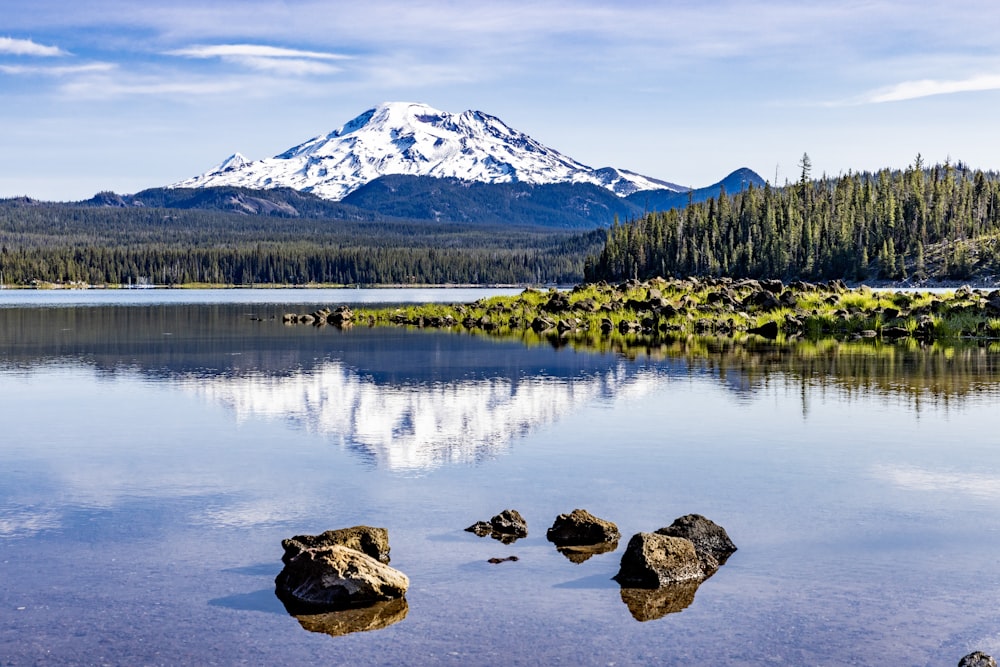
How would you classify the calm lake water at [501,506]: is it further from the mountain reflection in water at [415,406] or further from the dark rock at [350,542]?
the dark rock at [350,542]

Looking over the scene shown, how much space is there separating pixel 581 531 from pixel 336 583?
4380 mm

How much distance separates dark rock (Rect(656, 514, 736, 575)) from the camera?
1655 cm

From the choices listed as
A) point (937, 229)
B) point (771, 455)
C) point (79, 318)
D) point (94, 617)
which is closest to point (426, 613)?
point (94, 617)

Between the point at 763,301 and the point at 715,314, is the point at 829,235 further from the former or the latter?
the point at 715,314

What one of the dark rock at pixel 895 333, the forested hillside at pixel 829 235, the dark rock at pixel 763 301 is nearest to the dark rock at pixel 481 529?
the dark rock at pixel 895 333

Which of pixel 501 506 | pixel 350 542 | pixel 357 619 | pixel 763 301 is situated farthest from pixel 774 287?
pixel 357 619

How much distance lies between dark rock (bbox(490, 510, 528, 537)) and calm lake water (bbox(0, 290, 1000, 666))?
11.5 inches

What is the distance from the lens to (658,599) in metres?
14.9

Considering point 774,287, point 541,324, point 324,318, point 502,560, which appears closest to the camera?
point 502,560

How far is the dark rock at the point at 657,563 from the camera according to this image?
50.7ft

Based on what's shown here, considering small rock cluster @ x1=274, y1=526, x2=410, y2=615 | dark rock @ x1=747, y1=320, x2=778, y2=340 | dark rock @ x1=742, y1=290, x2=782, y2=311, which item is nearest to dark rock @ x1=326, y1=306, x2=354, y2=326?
dark rock @ x1=742, y1=290, x2=782, y2=311

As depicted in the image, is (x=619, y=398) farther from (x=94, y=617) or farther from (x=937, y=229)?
(x=937, y=229)

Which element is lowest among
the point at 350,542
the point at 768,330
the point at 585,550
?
the point at 585,550

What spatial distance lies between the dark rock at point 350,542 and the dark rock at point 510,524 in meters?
2.27
